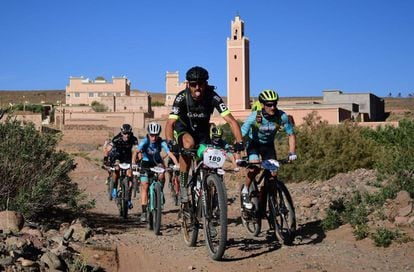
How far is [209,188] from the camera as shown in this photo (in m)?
7.38

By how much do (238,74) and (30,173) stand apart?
81.7 m

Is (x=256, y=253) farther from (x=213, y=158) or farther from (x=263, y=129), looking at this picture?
(x=263, y=129)

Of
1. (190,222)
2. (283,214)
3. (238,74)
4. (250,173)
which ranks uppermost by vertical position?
(238,74)

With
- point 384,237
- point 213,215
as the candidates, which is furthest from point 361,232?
point 213,215


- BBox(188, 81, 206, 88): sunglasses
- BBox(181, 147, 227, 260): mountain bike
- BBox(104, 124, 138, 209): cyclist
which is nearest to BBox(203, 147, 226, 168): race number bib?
BBox(181, 147, 227, 260): mountain bike

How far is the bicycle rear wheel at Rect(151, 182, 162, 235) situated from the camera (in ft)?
32.8

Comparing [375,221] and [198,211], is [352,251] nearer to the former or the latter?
[375,221]

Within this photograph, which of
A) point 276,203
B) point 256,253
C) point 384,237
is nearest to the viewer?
point 256,253

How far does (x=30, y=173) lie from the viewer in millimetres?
10242

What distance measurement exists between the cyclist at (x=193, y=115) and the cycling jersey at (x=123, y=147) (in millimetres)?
5017

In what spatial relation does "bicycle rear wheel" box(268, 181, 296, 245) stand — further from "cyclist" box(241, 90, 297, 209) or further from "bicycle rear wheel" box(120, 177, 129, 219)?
"bicycle rear wheel" box(120, 177, 129, 219)

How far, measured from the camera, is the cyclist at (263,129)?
8492 millimetres

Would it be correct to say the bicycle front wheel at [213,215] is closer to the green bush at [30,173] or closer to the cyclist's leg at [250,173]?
the cyclist's leg at [250,173]

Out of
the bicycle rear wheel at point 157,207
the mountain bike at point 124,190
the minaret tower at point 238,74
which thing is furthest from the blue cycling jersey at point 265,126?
the minaret tower at point 238,74
